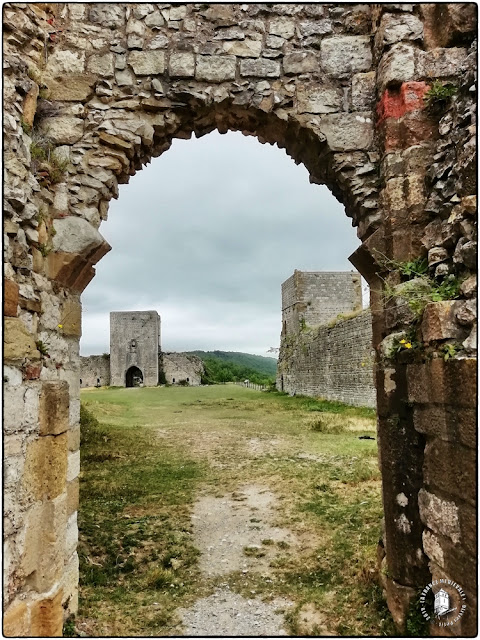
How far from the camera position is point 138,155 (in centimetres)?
399

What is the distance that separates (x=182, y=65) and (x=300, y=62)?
39.4 inches

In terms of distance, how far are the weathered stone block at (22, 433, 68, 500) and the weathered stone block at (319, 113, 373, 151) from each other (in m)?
3.20

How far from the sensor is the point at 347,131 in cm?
384

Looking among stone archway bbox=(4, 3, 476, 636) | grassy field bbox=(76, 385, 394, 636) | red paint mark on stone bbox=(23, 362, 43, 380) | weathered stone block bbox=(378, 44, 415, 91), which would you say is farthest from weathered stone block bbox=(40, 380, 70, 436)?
weathered stone block bbox=(378, 44, 415, 91)

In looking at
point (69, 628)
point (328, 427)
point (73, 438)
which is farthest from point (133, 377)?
point (69, 628)

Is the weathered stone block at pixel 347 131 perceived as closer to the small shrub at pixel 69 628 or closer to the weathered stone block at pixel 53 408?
the weathered stone block at pixel 53 408

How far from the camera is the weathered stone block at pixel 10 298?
116 inches

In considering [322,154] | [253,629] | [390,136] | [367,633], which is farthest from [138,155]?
[367,633]

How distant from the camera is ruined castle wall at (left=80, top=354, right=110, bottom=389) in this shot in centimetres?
3794

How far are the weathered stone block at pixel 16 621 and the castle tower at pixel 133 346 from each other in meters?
35.1

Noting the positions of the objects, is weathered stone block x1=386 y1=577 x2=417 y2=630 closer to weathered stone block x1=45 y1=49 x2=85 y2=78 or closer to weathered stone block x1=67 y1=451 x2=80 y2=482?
weathered stone block x1=67 y1=451 x2=80 y2=482

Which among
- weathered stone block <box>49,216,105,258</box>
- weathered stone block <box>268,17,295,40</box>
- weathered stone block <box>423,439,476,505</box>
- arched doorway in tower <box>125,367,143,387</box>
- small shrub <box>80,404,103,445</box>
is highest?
weathered stone block <box>268,17,295,40</box>

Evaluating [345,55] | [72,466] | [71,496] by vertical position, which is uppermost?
[345,55]

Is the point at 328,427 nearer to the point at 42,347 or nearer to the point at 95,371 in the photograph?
the point at 42,347
